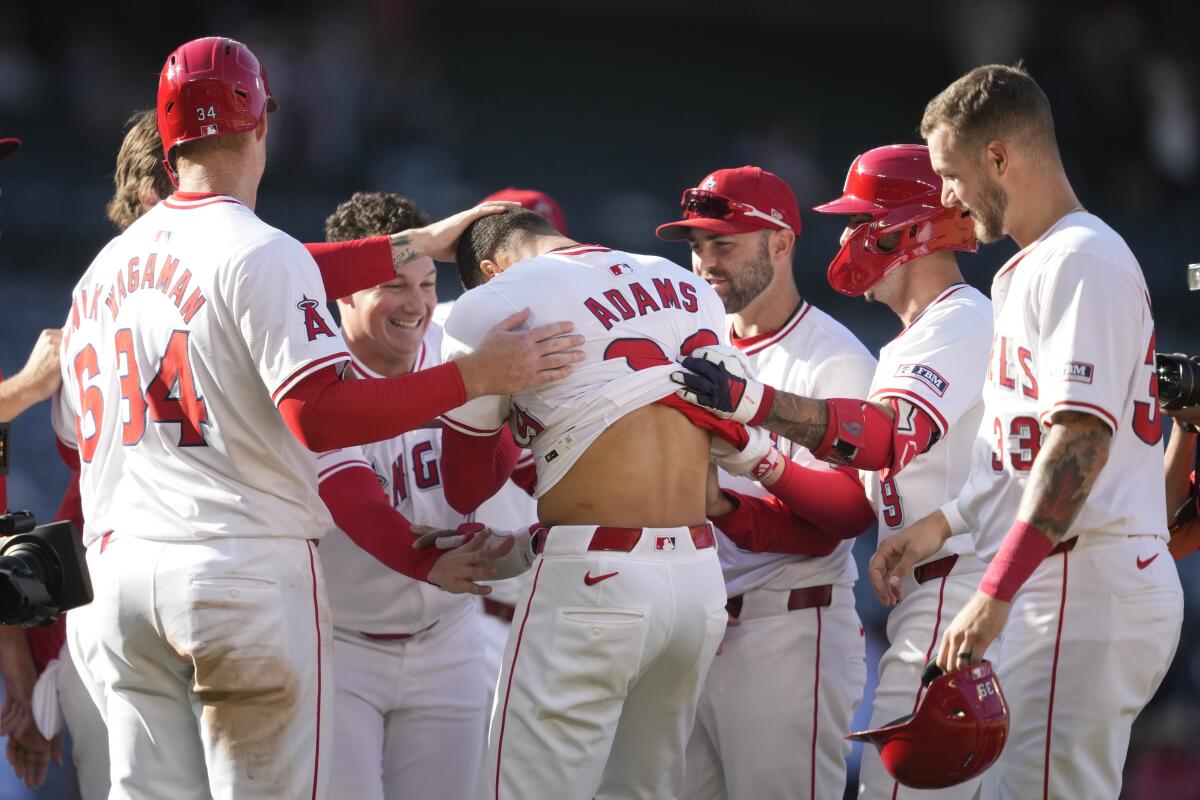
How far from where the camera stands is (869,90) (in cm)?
1479

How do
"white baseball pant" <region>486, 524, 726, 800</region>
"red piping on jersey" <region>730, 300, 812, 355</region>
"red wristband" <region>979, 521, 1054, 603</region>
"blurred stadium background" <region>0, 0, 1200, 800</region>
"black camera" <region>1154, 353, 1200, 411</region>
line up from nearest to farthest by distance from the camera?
"red wristband" <region>979, 521, 1054, 603</region> → "white baseball pant" <region>486, 524, 726, 800</region> → "black camera" <region>1154, 353, 1200, 411</region> → "red piping on jersey" <region>730, 300, 812, 355</region> → "blurred stadium background" <region>0, 0, 1200, 800</region>

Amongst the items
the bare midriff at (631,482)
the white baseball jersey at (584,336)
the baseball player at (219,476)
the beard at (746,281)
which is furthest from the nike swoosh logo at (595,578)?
the beard at (746,281)

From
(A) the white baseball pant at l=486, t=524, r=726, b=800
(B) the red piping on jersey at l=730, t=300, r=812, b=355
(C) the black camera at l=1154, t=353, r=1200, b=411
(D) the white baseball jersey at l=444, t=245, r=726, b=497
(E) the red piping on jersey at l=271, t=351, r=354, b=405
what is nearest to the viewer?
(E) the red piping on jersey at l=271, t=351, r=354, b=405

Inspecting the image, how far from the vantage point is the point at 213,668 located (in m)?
3.51

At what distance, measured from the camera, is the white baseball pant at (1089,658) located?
11.5 feet

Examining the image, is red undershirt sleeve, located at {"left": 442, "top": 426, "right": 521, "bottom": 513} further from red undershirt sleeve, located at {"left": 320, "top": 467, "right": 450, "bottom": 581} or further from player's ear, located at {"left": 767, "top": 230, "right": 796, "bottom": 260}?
player's ear, located at {"left": 767, "top": 230, "right": 796, "bottom": 260}

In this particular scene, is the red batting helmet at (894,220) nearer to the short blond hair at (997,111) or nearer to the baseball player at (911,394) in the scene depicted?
the baseball player at (911,394)

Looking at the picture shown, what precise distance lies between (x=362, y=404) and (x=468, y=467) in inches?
23.5

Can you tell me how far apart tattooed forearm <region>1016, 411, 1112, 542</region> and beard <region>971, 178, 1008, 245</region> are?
61cm

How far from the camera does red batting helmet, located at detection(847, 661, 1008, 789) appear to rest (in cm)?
333

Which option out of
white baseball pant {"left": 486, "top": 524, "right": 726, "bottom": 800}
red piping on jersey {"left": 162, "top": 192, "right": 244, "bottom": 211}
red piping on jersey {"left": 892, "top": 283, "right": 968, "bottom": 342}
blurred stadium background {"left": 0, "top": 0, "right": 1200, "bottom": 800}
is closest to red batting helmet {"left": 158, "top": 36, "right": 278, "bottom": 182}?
red piping on jersey {"left": 162, "top": 192, "right": 244, "bottom": 211}

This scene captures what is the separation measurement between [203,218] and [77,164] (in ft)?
24.5

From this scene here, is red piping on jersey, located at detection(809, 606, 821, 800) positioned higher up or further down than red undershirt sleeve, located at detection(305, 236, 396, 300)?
further down

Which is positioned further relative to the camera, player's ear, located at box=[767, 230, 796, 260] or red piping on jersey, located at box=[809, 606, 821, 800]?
player's ear, located at box=[767, 230, 796, 260]
